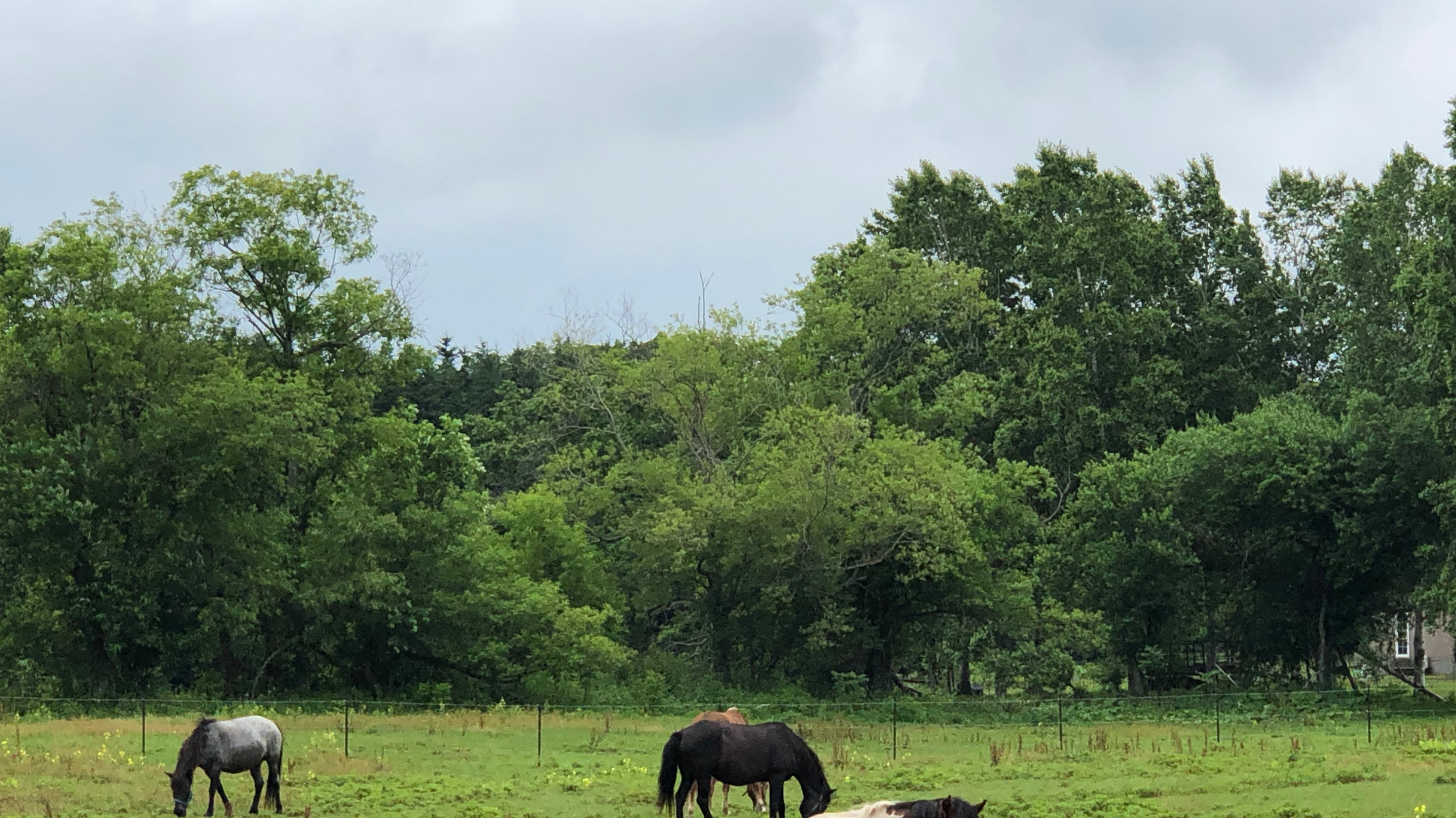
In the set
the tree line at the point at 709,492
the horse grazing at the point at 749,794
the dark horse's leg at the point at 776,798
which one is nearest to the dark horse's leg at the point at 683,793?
the horse grazing at the point at 749,794

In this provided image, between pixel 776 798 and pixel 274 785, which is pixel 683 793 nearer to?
pixel 776 798

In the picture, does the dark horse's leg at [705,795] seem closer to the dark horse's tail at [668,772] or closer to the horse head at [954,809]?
the dark horse's tail at [668,772]

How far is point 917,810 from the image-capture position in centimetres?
1448

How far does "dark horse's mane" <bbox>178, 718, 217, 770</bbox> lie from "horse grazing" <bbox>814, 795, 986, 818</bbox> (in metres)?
10.3

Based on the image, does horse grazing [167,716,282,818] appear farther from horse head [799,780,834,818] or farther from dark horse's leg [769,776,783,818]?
horse head [799,780,834,818]

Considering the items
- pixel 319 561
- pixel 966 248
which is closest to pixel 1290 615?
pixel 966 248

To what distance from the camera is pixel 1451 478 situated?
42656 millimetres

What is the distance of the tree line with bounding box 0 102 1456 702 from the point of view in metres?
43.7

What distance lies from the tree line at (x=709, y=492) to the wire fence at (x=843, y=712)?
3.82 m

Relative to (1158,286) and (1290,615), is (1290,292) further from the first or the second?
(1290,615)

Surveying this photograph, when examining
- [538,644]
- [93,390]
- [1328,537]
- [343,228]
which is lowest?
[538,644]

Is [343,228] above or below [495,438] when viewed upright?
above

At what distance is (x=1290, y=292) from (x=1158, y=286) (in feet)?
18.3

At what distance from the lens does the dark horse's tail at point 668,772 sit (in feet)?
67.0
